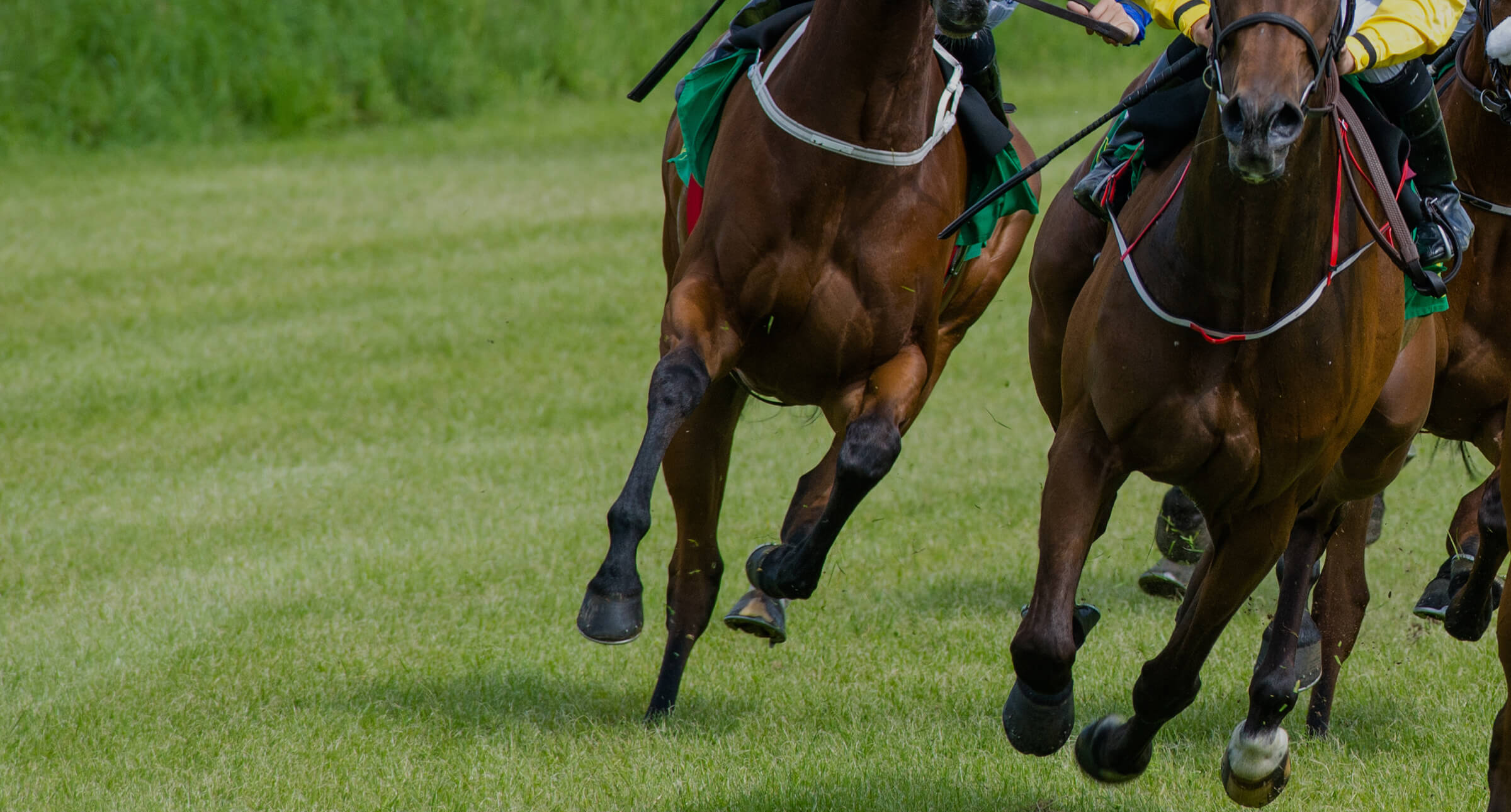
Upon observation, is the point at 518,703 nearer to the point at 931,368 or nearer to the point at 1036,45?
the point at 931,368

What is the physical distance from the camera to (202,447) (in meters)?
10.3

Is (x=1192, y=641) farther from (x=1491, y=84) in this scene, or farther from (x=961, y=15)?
(x=1491, y=84)

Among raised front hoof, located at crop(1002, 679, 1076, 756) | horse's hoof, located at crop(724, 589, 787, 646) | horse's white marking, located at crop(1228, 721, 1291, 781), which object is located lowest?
horse's hoof, located at crop(724, 589, 787, 646)

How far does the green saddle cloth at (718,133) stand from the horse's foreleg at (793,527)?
90 centimetres

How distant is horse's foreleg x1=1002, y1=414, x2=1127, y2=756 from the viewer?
13.5ft

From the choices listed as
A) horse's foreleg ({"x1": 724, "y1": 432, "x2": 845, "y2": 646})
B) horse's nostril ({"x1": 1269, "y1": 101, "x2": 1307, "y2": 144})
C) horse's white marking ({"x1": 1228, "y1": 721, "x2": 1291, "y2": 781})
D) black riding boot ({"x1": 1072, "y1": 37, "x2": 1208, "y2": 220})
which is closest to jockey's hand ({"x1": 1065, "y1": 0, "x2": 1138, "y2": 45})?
black riding boot ({"x1": 1072, "y1": 37, "x2": 1208, "y2": 220})

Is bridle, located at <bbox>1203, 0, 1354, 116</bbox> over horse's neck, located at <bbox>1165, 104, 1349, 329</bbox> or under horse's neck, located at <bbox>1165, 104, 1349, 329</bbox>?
over

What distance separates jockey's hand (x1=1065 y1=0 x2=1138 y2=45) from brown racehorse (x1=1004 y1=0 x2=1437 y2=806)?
29.4 inches

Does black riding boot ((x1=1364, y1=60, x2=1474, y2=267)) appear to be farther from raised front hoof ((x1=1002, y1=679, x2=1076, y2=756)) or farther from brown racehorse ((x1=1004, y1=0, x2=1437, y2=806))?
raised front hoof ((x1=1002, y1=679, x2=1076, y2=756))

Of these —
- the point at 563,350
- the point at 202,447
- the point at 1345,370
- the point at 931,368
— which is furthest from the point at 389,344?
the point at 1345,370

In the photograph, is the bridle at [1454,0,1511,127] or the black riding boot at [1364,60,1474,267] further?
the bridle at [1454,0,1511,127]

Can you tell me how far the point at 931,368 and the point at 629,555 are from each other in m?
1.20

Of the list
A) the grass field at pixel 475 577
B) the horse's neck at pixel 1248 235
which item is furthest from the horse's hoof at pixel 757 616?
the horse's neck at pixel 1248 235

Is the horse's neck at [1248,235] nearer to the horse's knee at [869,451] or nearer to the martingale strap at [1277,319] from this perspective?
the martingale strap at [1277,319]
